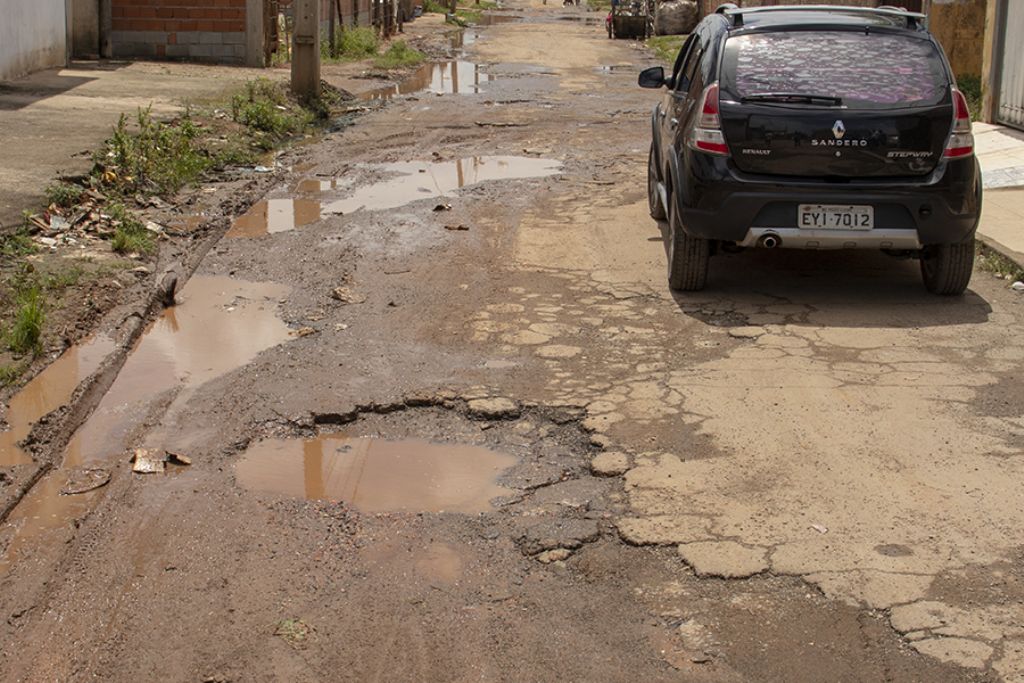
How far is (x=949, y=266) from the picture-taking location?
8.09m

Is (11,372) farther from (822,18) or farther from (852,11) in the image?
(852,11)

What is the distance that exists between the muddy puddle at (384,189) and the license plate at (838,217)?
14.6 ft

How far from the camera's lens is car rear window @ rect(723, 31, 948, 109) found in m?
7.84

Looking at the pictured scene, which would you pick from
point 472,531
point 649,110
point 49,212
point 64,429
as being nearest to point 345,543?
point 472,531

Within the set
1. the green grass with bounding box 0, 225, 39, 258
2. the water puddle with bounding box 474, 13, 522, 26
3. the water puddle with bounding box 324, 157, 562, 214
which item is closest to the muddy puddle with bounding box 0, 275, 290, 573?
the green grass with bounding box 0, 225, 39, 258

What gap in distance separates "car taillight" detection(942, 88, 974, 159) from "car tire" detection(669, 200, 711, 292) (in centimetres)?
154

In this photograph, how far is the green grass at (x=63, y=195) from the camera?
33.0 feet

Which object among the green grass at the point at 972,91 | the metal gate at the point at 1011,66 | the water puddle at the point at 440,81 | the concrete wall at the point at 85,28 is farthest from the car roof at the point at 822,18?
the concrete wall at the point at 85,28

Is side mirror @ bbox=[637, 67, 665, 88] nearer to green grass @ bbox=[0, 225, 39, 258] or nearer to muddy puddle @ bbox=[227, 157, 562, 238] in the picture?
muddy puddle @ bbox=[227, 157, 562, 238]

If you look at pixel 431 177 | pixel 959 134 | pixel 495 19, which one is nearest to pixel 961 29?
pixel 431 177

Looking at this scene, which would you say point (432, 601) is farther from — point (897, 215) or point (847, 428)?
point (897, 215)

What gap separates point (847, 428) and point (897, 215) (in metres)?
2.31

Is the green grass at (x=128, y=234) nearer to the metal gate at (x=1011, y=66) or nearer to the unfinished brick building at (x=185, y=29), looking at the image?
the metal gate at (x=1011, y=66)

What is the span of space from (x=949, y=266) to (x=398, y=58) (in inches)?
799
